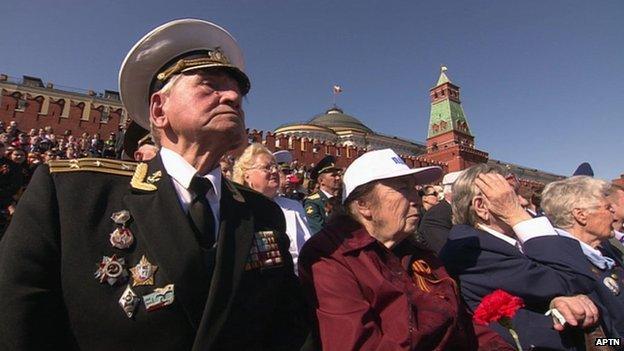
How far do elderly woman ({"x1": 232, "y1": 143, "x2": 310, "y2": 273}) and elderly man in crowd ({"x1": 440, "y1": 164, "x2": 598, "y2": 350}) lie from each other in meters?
1.62

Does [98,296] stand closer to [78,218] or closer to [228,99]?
[78,218]

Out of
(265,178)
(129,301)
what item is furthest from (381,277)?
(265,178)

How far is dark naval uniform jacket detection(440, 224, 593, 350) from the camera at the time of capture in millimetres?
2457

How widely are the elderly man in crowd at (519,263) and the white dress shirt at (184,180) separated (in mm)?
1933

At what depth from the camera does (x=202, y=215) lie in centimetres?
169

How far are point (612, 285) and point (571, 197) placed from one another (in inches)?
32.8

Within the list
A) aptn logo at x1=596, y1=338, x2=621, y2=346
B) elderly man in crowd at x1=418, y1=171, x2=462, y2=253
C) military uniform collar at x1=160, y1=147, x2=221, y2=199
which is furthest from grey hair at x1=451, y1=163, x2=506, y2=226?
military uniform collar at x1=160, y1=147, x2=221, y2=199

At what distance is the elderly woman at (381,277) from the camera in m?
2.02

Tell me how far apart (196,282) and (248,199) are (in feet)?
2.24

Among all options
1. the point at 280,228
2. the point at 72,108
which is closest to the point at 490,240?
the point at 280,228

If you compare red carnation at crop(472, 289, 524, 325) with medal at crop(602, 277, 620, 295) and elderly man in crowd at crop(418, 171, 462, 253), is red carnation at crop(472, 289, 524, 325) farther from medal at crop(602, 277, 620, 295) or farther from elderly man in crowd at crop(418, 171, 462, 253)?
elderly man in crowd at crop(418, 171, 462, 253)

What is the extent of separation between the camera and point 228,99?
6.18ft

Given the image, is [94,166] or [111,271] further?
[94,166]

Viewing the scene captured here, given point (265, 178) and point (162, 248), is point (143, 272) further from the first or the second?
point (265, 178)
